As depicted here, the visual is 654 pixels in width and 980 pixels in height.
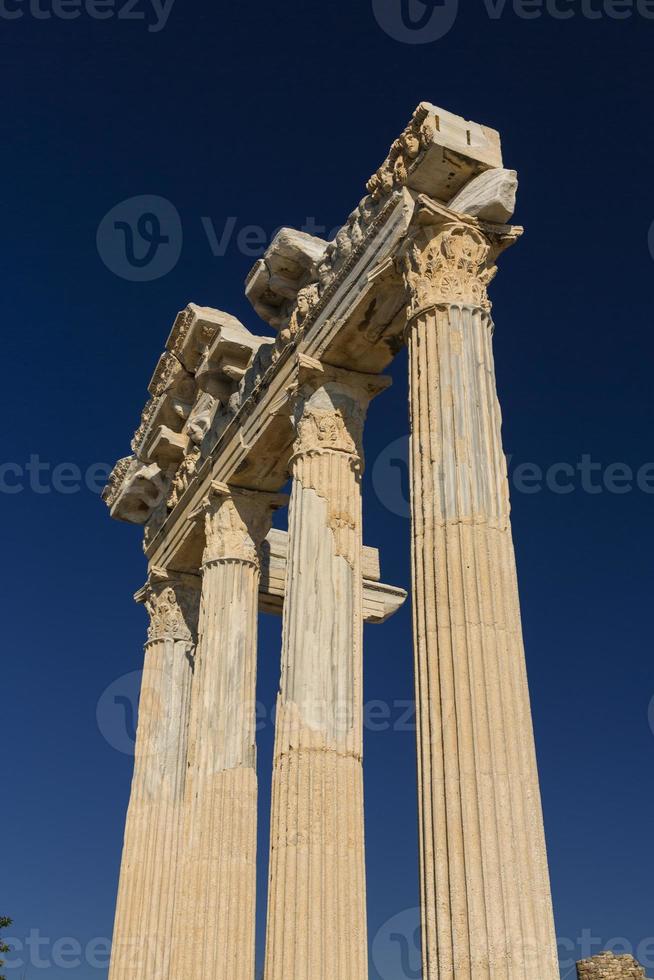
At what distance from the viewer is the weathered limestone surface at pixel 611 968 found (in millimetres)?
21000

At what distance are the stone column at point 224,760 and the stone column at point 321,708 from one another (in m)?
3.80

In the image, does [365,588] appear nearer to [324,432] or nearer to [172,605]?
[172,605]

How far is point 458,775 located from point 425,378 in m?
5.34

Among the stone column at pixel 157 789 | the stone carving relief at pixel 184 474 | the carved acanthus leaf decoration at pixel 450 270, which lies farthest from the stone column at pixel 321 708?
the stone column at pixel 157 789

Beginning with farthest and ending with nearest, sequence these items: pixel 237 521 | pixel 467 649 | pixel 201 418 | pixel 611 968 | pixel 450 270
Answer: pixel 201 418, pixel 237 521, pixel 611 968, pixel 450 270, pixel 467 649

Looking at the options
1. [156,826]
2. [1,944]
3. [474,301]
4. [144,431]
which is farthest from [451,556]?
[1,944]

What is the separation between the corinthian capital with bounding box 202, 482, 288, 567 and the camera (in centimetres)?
2223

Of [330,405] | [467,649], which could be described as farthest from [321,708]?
[330,405]

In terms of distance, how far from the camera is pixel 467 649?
11938mm

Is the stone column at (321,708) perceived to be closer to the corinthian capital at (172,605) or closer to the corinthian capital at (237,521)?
the corinthian capital at (237,521)

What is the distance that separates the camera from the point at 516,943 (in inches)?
404

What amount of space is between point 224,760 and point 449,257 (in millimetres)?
10609

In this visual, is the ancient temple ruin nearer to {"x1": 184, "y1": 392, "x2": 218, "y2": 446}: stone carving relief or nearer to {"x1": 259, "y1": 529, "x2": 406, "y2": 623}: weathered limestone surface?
{"x1": 184, "y1": 392, "x2": 218, "y2": 446}: stone carving relief

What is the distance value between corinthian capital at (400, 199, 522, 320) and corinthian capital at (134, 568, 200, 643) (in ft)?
43.6
